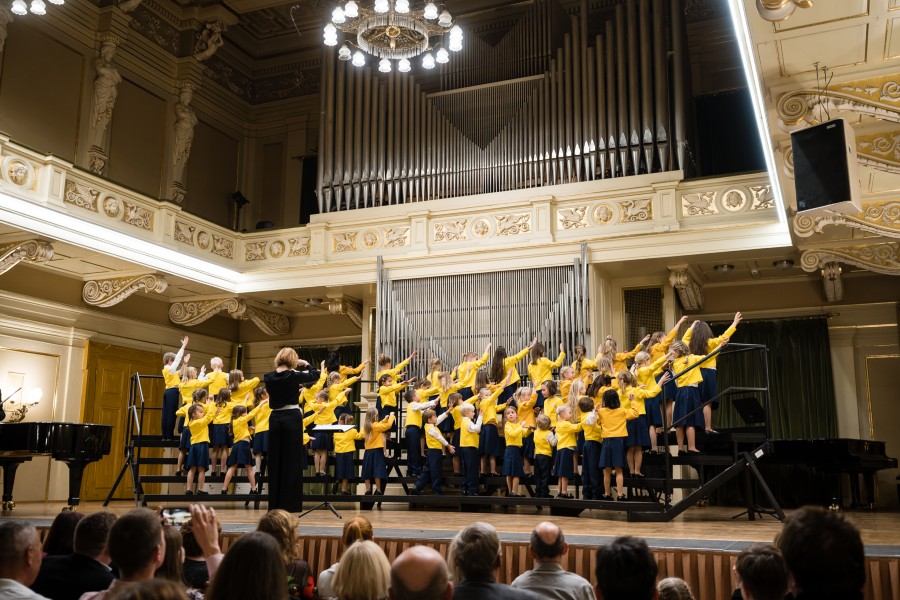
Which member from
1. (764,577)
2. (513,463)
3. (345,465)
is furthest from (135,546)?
(345,465)

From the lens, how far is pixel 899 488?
404 inches

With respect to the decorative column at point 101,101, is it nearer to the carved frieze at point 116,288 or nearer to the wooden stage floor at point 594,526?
the carved frieze at point 116,288

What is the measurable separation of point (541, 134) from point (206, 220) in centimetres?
515

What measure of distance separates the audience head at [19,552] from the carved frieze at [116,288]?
9.15 meters

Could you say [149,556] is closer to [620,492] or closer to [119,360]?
[620,492]

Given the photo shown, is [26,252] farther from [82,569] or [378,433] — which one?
[82,569]

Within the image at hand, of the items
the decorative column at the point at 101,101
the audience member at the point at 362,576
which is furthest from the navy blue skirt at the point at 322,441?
the audience member at the point at 362,576

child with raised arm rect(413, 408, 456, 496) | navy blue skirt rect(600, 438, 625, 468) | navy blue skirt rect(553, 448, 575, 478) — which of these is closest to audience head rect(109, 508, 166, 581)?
navy blue skirt rect(600, 438, 625, 468)

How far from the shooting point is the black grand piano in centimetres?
856

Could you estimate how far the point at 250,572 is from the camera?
7.87ft

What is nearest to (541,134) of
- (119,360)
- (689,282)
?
(689,282)

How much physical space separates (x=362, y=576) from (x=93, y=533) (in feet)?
3.64

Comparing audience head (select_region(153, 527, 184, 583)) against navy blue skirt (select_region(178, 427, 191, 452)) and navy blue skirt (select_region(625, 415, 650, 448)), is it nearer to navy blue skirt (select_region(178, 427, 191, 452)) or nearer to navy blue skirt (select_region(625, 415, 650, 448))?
navy blue skirt (select_region(625, 415, 650, 448))

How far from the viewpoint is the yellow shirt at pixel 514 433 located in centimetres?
869
